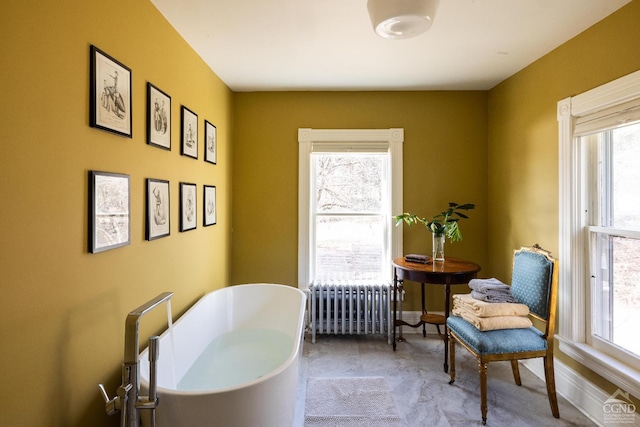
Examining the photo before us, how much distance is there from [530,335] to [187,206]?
250 centimetres

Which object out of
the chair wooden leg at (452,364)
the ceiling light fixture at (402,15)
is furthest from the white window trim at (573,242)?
the ceiling light fixture at (402,15)

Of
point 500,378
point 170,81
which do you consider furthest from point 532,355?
point 170,81

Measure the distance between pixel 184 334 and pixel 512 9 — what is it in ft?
9.29

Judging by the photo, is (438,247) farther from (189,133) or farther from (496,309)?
(189,133)

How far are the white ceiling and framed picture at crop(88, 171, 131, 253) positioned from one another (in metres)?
1.14

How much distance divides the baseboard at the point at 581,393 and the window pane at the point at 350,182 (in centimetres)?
197

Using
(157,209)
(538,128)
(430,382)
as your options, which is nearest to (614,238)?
(538,128)

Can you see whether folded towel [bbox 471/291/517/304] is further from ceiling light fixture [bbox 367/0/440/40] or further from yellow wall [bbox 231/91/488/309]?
ceiling light fixture [bbox 367/0/440/40]

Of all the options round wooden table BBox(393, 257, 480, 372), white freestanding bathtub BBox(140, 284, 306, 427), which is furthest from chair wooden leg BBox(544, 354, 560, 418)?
white freestanding bathtub BBox(140, 284, 306, 427)

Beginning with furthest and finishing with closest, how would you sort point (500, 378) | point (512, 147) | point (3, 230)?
point (512, 147) < point (500, 378) < point (3, 230)

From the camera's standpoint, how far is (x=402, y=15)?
58.6 inches

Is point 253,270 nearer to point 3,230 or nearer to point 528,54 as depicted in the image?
point 3,230

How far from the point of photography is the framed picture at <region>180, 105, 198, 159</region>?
221 centimetres

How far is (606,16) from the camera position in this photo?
190 cm
